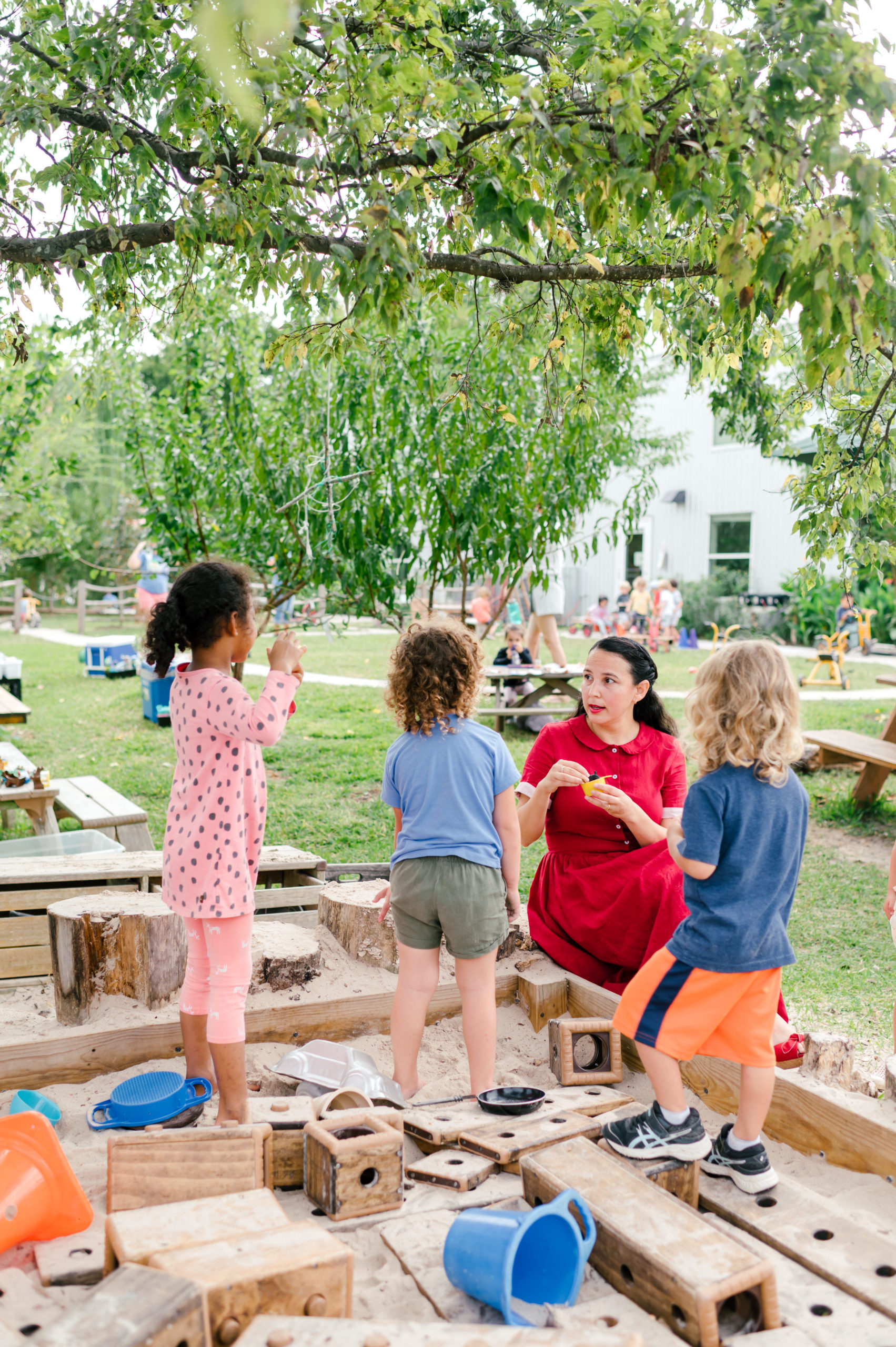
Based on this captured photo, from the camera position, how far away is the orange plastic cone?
2.10 meters

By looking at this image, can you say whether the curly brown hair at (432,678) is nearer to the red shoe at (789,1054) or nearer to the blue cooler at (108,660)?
the red shoe at (789,1054)

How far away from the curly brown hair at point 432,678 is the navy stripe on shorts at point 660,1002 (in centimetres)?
100

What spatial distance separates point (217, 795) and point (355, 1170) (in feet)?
3.36

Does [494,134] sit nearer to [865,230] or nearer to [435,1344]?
[865,230]

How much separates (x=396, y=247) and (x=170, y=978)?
2.35 meters

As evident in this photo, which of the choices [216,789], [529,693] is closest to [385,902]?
[216,789]

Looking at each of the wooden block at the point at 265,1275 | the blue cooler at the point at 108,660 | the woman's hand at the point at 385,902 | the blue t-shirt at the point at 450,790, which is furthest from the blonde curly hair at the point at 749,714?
the blue cooler at the point at 108,660

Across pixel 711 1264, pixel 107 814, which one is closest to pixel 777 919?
pixel 711 1264

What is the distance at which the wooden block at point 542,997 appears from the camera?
349cm

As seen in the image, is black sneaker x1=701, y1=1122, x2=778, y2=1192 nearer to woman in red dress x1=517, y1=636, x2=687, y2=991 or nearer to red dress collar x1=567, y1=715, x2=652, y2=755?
woman in red dress x1=517, y1=636, x2=687, y2=991

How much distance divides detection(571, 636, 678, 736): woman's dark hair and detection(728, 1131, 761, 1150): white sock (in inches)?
55.9

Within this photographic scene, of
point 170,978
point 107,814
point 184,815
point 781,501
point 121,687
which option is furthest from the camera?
point 781,501

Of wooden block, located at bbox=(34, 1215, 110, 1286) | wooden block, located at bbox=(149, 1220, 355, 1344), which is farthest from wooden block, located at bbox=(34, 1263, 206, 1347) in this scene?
wooden block, located at bbox=(34, 1215, 110, 1286)

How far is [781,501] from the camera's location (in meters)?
20.4
